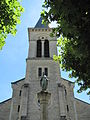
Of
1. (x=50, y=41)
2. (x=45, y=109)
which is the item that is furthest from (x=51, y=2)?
(x=50, y=41)

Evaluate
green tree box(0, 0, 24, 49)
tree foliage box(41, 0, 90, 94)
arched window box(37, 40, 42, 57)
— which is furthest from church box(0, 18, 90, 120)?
tree foliage box(41, 0, 90, 94)

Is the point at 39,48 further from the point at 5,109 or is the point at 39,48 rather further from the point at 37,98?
the point at 5,109

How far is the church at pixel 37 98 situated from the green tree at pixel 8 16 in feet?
29.8

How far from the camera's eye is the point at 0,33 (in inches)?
388

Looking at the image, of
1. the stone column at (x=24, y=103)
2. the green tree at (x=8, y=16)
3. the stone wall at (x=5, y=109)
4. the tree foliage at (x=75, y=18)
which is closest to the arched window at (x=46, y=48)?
the stone column at (x=24, y=103)

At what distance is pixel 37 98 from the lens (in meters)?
20.5

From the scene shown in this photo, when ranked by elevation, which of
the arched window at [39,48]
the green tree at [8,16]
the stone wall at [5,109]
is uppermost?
the arched window at [39,48]

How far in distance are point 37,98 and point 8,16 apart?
1277 cm

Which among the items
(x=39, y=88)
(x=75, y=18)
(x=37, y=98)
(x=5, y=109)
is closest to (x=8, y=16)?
(x=75, y=18)

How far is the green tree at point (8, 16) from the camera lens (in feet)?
30.7

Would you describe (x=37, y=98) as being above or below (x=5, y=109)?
above

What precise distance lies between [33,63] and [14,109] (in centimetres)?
710

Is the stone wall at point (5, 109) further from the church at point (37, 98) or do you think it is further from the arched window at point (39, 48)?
the arched window at point (39, 48)

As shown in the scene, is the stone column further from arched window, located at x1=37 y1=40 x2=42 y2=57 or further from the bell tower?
arched window, located at x1=37 y1=40 x2=42 y2=57
